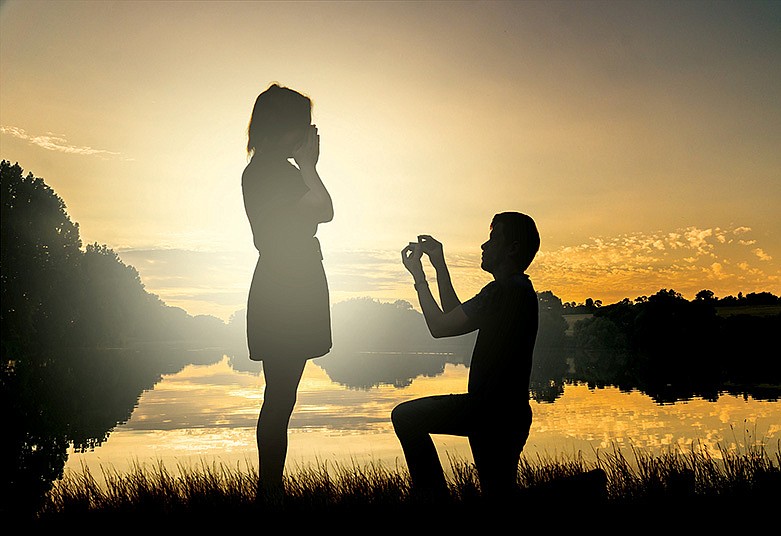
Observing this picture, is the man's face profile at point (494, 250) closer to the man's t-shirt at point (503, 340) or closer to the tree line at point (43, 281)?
the man's t-shirt at point (503, 340)

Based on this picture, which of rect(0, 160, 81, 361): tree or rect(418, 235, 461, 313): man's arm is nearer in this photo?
rect(418, 235, 461, 313): man's arm

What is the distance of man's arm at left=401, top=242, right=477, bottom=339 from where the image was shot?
469 cm

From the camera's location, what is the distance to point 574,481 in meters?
4.93

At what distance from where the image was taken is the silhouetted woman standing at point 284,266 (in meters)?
4.94

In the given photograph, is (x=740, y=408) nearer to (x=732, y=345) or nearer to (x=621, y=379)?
(x=621, y=379)

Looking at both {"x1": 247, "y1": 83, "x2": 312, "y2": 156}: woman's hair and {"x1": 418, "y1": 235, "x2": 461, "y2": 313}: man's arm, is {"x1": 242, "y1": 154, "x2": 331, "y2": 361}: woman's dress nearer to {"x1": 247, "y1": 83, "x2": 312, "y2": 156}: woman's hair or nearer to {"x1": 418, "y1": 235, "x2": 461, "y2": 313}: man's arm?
{"x1": 247, "y1": 83, "x2": 312, "y2": 156}: woman's hair

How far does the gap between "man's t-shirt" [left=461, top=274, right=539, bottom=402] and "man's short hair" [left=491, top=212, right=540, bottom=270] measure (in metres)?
0.23

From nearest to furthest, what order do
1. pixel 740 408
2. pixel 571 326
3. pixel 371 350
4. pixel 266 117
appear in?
pixel 266 117
pixel 740 408
pixel 571 326
pixel 371 350

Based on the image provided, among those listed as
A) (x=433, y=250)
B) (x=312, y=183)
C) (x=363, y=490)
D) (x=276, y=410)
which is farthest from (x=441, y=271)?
(x=363, y=490)

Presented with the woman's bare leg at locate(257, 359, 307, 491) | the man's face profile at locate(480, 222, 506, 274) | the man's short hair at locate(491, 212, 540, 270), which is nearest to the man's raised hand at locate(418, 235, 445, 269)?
the man's face profile at locate(480, 222, 506, 274)

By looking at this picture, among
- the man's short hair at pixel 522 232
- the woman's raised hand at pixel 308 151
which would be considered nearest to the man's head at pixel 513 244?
the man's short hair at pixel 522 232

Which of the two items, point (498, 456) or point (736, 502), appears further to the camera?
point (736, 502)

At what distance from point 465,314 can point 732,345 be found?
59.5 m

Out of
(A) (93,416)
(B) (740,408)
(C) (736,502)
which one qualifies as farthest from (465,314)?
(B) (740,408)
